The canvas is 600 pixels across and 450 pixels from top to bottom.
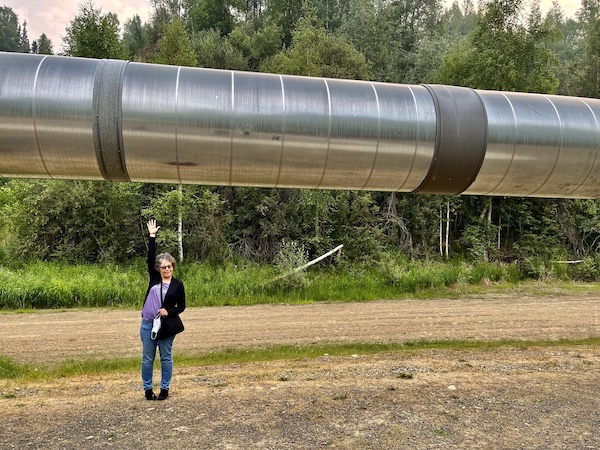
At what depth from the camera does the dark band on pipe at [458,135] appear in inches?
176

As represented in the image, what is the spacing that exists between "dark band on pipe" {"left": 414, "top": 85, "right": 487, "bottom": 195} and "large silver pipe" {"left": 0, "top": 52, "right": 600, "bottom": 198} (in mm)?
11

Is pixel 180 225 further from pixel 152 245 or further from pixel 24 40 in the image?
pixel 24 40

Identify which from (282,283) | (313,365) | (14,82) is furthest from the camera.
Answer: (282,283)

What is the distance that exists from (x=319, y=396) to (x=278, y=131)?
135 inches

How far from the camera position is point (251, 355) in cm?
771

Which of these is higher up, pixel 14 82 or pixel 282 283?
pixel 14 82

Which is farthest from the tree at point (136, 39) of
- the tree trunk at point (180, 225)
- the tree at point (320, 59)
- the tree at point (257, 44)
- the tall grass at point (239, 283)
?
the tall grass at point (239, 283)

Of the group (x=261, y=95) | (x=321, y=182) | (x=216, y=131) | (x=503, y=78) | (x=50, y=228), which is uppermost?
(x=503, y=78)

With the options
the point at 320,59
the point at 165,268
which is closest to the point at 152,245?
the point at 165,268

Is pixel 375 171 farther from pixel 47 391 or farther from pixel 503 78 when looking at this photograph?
pixel 503 78

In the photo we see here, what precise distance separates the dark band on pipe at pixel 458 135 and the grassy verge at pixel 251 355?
4.25 metres

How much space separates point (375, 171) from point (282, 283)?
30.5 ft

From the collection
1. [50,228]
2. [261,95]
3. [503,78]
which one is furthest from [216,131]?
[503,78]

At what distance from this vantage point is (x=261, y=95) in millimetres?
4211
